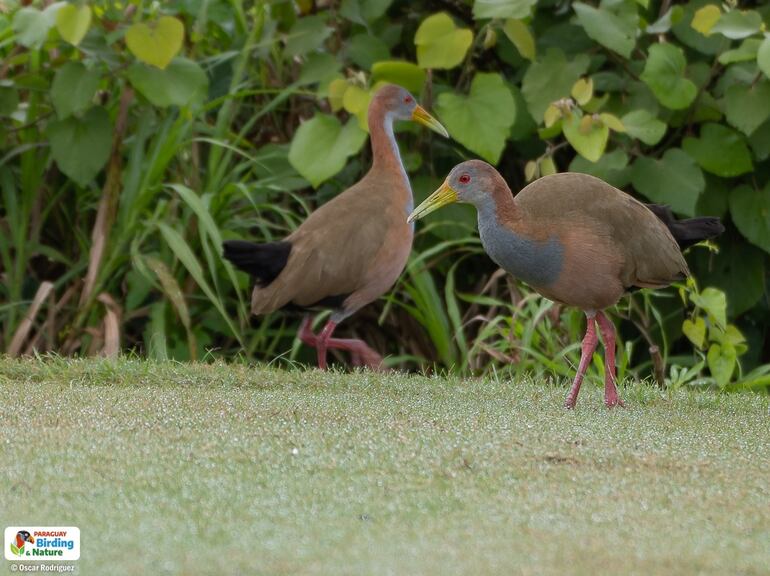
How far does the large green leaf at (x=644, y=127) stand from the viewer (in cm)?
670

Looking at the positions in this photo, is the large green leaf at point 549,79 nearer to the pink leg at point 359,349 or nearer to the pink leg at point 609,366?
the pink leg at point 359,349

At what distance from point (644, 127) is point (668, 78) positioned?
0.27m

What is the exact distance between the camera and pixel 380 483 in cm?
340

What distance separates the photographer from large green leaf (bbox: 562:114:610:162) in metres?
6.53

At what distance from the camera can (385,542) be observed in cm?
292

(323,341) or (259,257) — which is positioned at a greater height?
(259,257)

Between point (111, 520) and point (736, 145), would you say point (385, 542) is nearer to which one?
point (111, 520)

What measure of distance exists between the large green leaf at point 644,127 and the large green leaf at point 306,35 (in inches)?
66.3

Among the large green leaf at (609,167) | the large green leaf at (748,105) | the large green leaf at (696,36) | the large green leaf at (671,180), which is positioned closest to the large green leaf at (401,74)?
the large green leaf at (609,167)

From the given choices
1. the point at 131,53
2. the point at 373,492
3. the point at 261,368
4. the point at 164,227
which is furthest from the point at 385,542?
the point at 131,53

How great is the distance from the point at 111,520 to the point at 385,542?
0.63 meters

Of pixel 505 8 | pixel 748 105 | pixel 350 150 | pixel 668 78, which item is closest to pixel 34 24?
pixel 350 150

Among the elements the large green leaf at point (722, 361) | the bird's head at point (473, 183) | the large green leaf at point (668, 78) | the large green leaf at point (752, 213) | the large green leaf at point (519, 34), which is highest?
the large green leaf at point (519, 34)

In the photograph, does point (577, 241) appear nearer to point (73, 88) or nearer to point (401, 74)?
point (401, 74)
